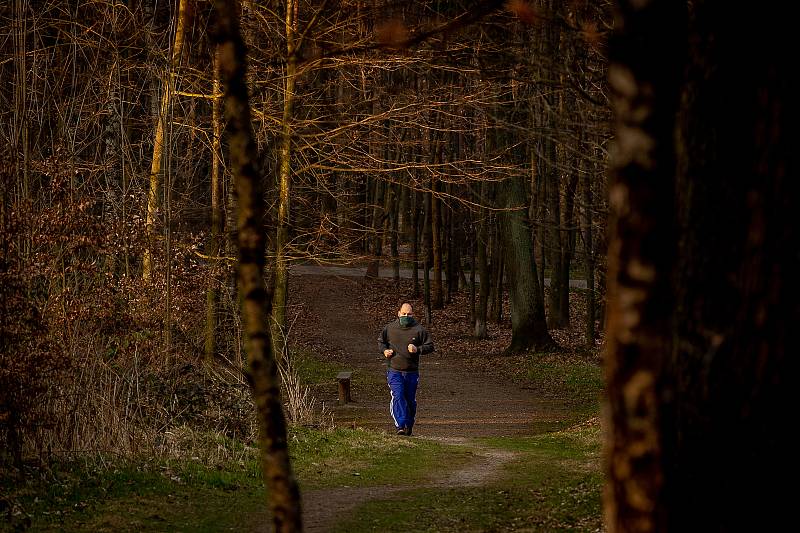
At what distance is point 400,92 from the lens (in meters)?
18.7

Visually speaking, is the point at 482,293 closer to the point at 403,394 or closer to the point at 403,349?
the point at 403,394

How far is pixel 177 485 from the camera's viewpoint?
10391 millimetres

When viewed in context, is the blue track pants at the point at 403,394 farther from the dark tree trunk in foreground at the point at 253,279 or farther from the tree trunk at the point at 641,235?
the tree trunk at the point at 641,235

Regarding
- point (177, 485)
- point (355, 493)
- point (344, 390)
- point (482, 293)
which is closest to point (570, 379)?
point (344, 390)

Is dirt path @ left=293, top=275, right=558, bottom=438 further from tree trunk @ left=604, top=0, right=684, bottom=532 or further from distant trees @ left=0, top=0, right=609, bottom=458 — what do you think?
tree trunk @ left=604, top=0, right=684, bottom=532

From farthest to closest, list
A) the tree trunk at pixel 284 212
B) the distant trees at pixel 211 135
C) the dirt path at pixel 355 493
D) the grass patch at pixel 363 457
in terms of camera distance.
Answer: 1. the tree trunk at pixel 284 212
2. the grass patch at pixel 363 457
3. the distant trees at pixel 211 135
4. the dirt path at pixel 355 493

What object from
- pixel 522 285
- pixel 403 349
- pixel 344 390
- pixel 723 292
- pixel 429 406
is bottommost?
pixel 429 406

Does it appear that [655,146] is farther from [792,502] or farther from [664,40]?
[792,502]

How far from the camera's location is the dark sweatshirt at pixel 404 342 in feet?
53.5

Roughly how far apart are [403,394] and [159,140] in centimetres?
634

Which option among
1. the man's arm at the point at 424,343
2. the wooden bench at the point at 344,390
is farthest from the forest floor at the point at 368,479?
A: the man's arm at the point at 424,343

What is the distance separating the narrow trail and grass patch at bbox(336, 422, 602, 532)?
0.31 metres

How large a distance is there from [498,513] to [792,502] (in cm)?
604

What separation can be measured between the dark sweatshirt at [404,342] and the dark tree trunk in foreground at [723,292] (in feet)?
40.4
